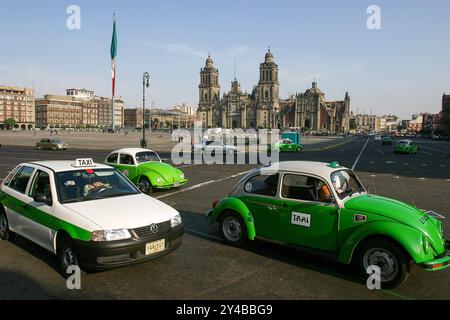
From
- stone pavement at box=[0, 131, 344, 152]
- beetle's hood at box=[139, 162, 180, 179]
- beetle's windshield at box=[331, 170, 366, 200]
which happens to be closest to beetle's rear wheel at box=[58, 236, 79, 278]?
beetle's windshield at box=[331, 170, 366, 200]

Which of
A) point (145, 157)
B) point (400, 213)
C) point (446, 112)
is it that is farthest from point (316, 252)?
point (446, 112)

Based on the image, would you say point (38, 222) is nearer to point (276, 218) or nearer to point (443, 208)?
point (276, 218)

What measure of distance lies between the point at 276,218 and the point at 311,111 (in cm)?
17862

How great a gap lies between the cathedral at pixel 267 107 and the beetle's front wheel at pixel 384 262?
7005 inches

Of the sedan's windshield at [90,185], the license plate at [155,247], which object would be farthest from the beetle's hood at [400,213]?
the sedan's windshield at [90,185]

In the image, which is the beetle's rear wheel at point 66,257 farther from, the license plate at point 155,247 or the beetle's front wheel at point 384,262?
the beetle's front wheel at point 384,262

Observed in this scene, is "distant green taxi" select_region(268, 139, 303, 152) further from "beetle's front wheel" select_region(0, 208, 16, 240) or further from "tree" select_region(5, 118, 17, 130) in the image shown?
"tree" select_region(5, 118, 17, 130)

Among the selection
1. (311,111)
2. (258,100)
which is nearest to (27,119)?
(258,100)

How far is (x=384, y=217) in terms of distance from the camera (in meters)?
5.02

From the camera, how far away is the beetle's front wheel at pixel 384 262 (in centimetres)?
482

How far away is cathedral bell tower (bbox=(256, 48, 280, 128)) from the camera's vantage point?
17950 cm

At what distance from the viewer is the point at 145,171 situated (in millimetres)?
12086

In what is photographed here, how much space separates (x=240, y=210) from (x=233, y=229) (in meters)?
0.55

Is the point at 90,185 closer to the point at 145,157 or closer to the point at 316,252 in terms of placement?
Answer: the point at 316,252
